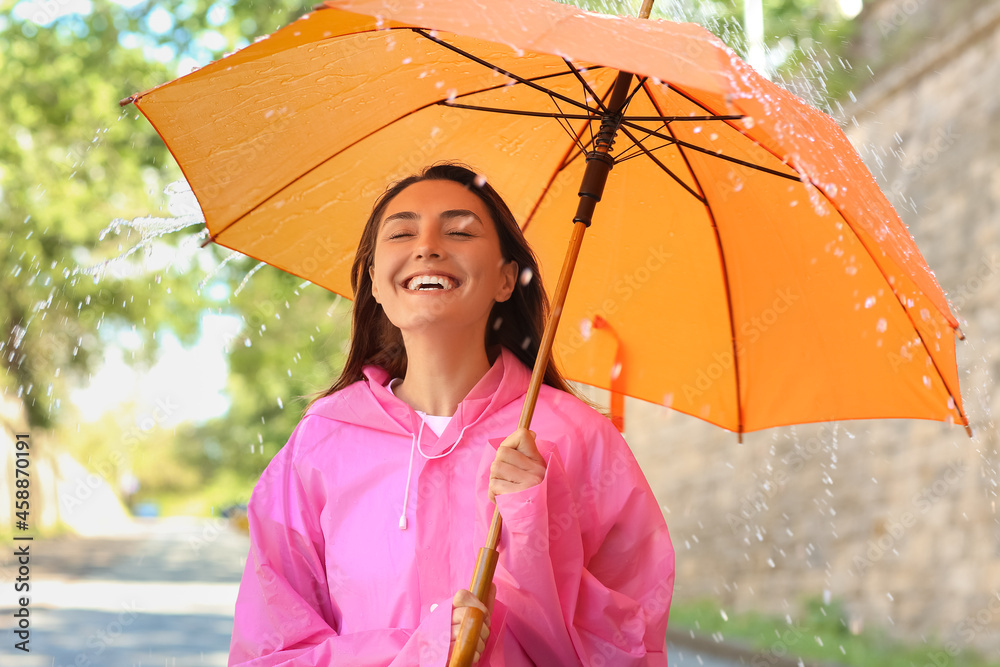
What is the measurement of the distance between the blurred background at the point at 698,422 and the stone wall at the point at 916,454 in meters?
0.03

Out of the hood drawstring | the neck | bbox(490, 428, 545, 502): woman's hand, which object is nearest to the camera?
bbox(490, 428, 545, 502): woman's hand

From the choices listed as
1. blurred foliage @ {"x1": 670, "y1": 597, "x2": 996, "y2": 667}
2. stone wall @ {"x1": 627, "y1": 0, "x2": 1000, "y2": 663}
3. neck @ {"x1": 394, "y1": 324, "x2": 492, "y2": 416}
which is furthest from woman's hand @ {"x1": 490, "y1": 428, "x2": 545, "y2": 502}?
stone wall @ {"x1": 627, "y1": 0, "x2": 1000, "y2": 663}

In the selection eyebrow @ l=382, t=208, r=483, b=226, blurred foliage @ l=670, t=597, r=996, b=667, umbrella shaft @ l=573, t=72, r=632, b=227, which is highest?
umbrella shaft @ l=573, t=72, r=632, b=227

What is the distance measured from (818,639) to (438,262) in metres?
8.52

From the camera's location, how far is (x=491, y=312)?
9.55 feet

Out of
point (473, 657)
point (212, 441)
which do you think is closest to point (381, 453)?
point (473, 657)

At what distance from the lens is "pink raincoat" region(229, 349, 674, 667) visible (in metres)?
2.30

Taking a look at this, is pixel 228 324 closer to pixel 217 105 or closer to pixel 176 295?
pixel 176 295

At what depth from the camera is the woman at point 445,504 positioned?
2.31 meters

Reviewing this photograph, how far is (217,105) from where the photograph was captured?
2.90m

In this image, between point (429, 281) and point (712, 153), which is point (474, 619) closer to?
point (429, 281)

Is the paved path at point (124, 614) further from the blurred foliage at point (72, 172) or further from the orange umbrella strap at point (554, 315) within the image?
the orange umbrella strap at point (554, 315)

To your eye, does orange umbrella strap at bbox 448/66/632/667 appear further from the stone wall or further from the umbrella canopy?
the stone wall

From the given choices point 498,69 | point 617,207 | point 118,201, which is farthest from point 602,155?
point 118,201
